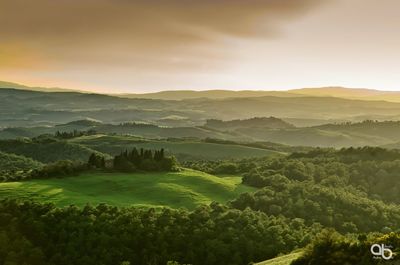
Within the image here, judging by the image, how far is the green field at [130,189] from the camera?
487ft

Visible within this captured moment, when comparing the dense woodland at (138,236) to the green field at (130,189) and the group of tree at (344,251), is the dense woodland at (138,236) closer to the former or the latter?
the green field at (130,189)

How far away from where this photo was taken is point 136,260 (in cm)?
10981

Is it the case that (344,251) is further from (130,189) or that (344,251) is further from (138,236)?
(130,189)

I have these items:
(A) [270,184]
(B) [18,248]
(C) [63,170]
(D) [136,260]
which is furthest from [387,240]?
(C) [63,170]

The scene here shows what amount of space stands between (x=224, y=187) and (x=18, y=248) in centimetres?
7993

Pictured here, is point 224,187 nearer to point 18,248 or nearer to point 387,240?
point 18,248

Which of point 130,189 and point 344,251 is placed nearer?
point 344,251

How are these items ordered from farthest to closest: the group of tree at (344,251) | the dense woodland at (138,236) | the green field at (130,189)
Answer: the green field at (130,189) < the dense woodland at (138,236) < the group of tree at (344,251)

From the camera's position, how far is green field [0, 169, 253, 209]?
148 m

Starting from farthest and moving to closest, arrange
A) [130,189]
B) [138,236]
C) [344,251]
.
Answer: [130,189] < [138,236] < [344,251]

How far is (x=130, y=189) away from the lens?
164 m

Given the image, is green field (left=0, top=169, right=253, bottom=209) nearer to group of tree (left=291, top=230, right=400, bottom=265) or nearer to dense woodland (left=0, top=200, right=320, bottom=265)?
dense woodland (left=0, top=200, right=320, bottom=265)

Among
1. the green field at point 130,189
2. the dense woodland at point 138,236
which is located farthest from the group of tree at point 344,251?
the green field at point 130,189

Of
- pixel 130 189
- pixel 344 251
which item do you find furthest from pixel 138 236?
pixel 344 251
